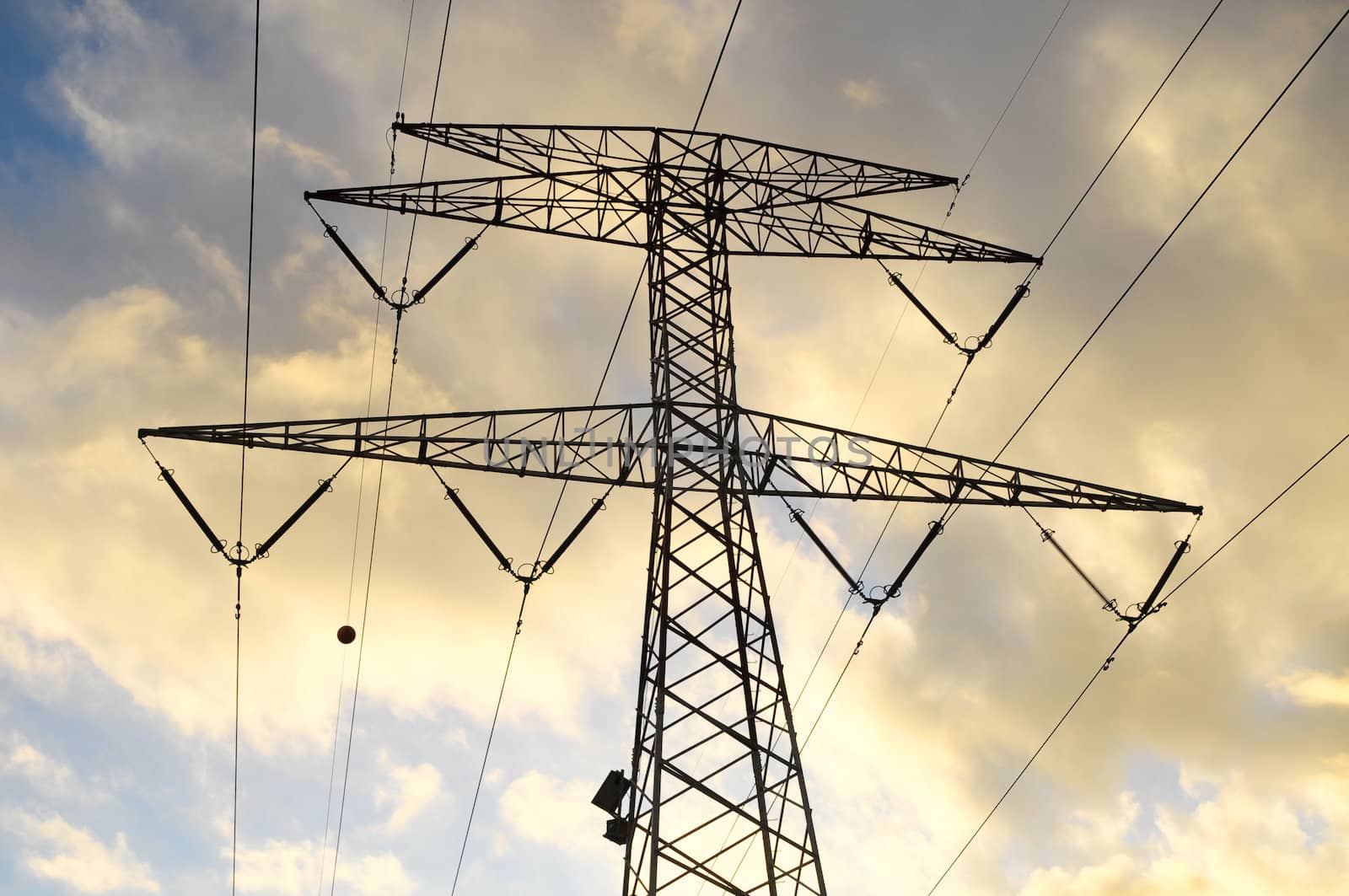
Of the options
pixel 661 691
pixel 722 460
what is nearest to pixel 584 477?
pixel 722 460

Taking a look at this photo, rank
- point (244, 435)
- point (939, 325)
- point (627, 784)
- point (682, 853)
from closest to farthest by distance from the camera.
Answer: point (682, 853)
point (627, 784)
point (244, 435)
point (939, 325)

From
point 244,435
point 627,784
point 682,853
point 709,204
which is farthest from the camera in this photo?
point 709,204

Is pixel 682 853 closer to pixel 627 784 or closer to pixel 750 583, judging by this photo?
pixel 627 784

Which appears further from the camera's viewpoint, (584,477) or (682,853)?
(584,477)

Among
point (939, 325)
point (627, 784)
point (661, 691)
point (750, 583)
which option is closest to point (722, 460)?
point (750, 583)

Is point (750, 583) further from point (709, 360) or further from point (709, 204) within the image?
point (709, 204)

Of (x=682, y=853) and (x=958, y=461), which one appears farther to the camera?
(x=958, y=461)

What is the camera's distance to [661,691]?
42.2 ft

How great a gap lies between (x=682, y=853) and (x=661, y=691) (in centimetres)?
183

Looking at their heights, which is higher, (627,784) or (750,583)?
(750,583)

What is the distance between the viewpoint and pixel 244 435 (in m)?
14.3

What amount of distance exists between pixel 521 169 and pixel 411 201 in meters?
1.88

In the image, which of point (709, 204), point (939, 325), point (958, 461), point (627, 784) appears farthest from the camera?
point (939, 325)

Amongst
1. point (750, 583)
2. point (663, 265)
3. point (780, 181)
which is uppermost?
point (780, 181)
